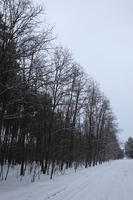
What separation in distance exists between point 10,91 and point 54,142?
603 inches

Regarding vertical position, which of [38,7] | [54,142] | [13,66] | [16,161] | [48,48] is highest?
[38,7]

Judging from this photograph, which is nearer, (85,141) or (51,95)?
(51,95)

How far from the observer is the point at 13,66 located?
1280 centimetres

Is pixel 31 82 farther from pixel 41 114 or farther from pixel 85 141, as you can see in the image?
pixel 85 141

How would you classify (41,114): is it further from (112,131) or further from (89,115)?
(112,131)

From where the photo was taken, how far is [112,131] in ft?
247

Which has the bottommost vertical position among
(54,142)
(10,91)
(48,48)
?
(54,142)

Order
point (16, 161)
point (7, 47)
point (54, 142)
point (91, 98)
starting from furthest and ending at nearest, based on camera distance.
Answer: point (91, 98) → point (16, 161) → point (54, 142) → point (7, 47)

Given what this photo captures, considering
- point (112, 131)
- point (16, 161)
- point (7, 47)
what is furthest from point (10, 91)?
point (112, 131)

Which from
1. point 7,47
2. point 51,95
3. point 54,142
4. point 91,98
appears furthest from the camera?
point 91,98

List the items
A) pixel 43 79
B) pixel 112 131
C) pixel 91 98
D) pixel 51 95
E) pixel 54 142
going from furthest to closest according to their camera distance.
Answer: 1. pixel 112 131
2. pixel 91 98
3. pixel 54 142
4. pixel 51 95
5. pixel 43 79

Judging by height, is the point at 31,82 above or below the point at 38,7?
below

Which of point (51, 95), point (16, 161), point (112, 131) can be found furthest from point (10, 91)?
point (112, 131)

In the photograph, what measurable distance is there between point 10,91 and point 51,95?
42.1ft
